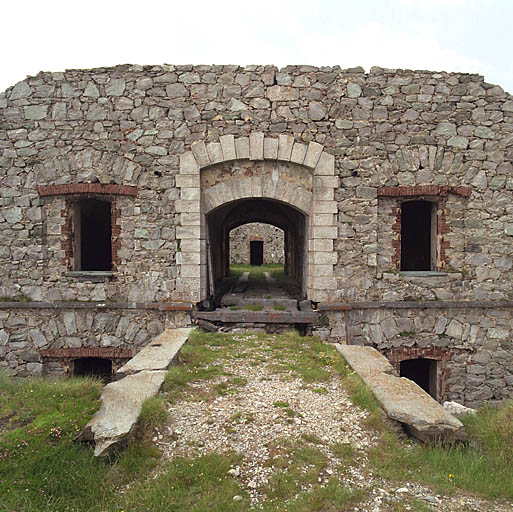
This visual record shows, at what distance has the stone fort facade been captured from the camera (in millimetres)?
7398

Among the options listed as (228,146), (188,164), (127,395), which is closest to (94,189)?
(188,164)

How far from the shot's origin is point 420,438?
359cm

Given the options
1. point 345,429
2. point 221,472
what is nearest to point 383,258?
point 345,429

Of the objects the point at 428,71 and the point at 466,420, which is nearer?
the point at 466,420

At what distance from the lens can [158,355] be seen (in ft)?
17.3

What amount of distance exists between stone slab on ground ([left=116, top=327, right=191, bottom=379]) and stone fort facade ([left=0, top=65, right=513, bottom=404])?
111 cm

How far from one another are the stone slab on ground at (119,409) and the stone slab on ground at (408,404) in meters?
2.37

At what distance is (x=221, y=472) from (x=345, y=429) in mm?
1284

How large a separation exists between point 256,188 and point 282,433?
4.91 meters

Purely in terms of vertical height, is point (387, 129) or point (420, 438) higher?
point (387, 129)

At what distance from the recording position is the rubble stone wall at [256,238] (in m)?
23.5

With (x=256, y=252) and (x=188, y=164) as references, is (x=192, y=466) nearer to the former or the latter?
(x=188, y=164)

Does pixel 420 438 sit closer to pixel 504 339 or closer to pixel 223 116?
pixel 504 339

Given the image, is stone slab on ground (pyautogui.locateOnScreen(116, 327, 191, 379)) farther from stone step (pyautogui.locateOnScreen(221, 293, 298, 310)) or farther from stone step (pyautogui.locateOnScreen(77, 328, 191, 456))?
stone step (pyautogui.locateOnScreen(221, 293, 298, 310))
